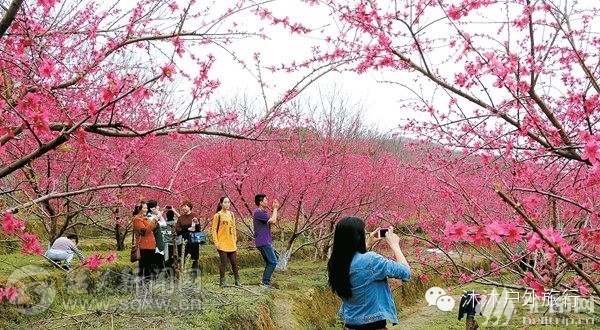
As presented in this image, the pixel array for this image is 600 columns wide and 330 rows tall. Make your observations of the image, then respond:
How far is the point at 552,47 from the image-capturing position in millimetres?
3898

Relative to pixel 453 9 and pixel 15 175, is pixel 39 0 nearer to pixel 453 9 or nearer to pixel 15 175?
pixel 453 9

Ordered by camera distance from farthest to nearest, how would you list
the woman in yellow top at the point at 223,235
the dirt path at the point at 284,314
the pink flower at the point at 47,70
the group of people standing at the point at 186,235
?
the woman in yellow top at the point at 223,235 → the group of people standing at the point at 186,235 → the dirt path at the point at 284,314 → the pink flower at the point at 47,70

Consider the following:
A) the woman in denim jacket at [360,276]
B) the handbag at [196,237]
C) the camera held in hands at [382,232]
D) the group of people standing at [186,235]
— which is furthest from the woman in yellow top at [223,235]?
the woman in denim jacket at [360,276]

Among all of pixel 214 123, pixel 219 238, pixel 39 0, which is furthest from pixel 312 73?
pixel 219 238

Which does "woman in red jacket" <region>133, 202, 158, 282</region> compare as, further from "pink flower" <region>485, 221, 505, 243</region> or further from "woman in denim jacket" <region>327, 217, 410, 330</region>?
"pink flower" <region>485, 221, 505, 243</region>

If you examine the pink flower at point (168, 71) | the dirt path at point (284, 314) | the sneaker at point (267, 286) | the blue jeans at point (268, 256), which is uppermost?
the pink flower at point (168, 71)

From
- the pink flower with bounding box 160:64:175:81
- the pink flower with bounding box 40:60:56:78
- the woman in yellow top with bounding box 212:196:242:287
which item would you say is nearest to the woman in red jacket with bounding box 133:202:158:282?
the woman in yellow top with bounding box 212:196:242:287

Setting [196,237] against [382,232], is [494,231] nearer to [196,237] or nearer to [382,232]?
[382,232]

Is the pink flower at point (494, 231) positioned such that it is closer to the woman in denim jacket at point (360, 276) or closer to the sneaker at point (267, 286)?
the woman in denim jacket at point (360, 276)

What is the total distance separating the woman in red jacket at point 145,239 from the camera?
7.00m

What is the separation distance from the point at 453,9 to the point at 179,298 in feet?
13.5

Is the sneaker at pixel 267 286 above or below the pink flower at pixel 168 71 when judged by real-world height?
below

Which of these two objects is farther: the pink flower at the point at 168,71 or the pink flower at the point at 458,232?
the pink flower at the point at 168,71

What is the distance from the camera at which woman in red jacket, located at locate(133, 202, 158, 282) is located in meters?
7.00
